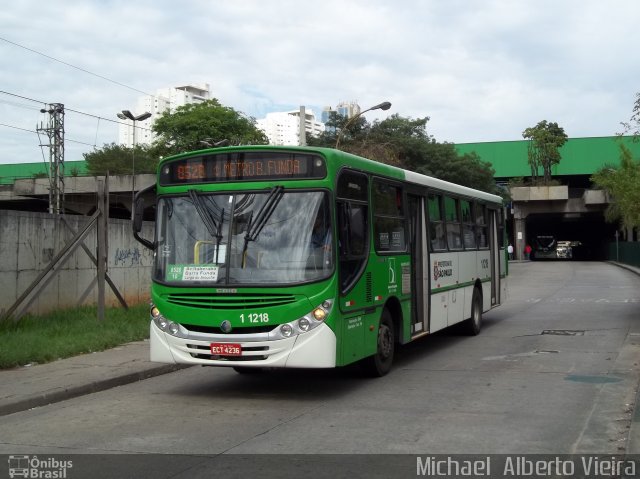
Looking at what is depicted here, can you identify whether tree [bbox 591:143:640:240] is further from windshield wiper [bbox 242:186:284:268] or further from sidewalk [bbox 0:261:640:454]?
windshield wiper [bbox 242:186:284:268]

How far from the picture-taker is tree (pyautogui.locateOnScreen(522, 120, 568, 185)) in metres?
63.0

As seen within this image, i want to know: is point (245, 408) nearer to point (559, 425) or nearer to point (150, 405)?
point (150, 405)

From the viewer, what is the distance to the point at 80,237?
49.1 feet

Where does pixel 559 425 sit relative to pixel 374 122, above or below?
below

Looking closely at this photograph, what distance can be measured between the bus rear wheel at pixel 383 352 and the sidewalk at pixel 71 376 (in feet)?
11.2

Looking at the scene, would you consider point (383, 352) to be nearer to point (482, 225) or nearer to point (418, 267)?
point (418, 267)

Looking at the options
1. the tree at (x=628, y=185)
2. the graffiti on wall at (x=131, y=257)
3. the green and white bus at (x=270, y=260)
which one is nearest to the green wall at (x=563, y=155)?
the tree at (x=628, y=185)

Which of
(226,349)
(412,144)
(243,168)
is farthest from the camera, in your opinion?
(412,144)

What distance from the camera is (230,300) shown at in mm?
8586

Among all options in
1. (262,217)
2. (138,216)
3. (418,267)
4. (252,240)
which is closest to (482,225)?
(418,267)

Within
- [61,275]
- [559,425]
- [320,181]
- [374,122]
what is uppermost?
[374,122]
